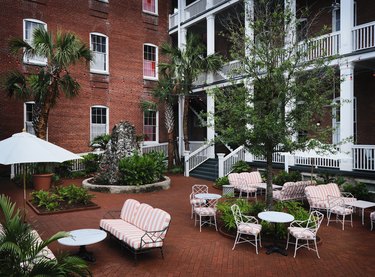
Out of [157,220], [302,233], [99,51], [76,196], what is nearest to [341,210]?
[302,233]

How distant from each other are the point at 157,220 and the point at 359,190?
25.9ft

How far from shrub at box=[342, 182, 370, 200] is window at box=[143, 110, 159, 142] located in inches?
515

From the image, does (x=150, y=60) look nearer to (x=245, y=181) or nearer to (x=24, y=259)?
(x=245, y=181)

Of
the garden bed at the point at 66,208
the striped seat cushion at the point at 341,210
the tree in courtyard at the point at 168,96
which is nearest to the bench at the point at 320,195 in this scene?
the striped seat cushion at the point at 341,210

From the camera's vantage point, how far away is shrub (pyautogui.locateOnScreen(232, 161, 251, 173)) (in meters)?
15.2

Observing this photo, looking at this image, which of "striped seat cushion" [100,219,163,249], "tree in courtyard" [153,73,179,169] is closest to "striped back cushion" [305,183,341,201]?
"striped seat cushion" [100,219,163,249]

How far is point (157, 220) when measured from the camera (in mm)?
6375

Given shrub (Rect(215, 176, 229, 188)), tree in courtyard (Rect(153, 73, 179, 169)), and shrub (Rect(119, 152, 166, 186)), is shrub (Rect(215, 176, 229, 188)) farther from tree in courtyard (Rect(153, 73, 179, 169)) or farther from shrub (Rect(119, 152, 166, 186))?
tree in courtyard (Rect(153, 73, 179, 169))

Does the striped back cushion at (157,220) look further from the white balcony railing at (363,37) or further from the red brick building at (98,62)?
the red brick building at (98,62)

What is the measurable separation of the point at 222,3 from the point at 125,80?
741 centimetres

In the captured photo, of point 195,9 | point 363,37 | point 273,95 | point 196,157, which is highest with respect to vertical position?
point 195,9

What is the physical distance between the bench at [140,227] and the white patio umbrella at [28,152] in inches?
68.3

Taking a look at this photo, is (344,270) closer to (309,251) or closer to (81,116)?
(309,251)

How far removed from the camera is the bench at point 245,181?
11938 mm
